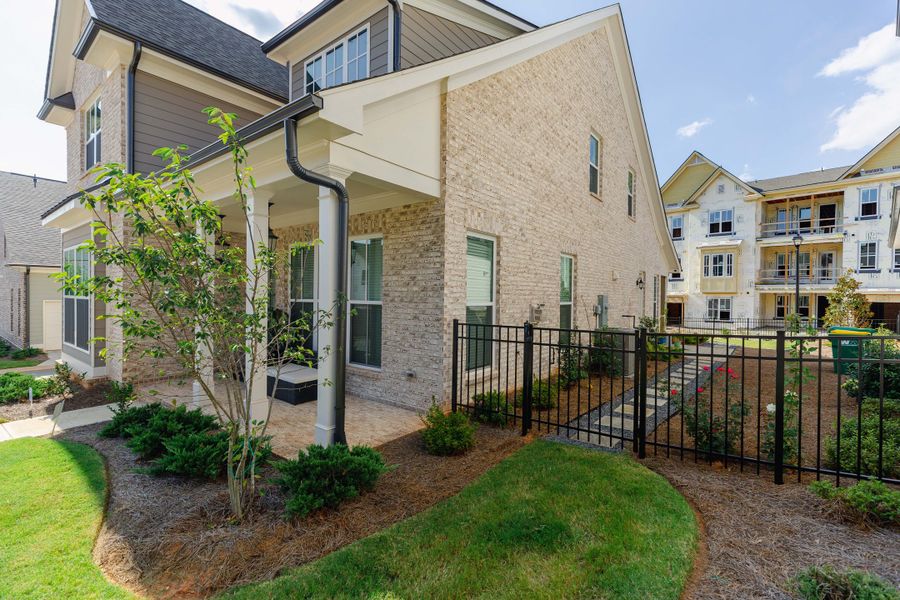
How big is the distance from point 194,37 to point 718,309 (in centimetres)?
3199

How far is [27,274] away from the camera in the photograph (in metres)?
14.6

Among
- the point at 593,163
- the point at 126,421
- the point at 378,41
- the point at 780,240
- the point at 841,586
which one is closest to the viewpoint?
the point at 841,586

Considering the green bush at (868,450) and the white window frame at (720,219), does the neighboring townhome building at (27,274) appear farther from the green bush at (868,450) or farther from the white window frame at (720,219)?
the white window frame at (720,219)

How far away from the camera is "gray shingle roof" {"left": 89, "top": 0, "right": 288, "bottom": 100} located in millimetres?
7545

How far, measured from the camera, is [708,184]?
28219mm

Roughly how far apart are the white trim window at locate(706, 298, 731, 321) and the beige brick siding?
19.7m

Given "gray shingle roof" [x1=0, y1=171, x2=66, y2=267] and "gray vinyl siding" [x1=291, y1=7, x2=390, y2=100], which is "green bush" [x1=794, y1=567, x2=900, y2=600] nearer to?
"gray vinyl siding" [x1=291, y1=7, x2=390, y2=100]

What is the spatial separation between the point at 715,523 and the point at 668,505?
344 millimetres

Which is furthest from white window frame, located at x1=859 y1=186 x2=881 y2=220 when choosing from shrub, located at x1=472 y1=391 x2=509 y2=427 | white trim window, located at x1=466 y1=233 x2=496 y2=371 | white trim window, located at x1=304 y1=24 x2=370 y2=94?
white trim window, located at x1=304 y1=24 x2=370 y2=94

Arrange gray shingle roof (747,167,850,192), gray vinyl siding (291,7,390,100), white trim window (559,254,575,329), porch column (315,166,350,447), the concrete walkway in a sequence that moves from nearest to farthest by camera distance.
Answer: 1. porch column (315,166,350,447)
2. the concrete walkway
3. gray vinyl siding (291,7,390,100)
4. white trim window (559,254,575,329)
5. gray shingle roof (747,167,850,192)

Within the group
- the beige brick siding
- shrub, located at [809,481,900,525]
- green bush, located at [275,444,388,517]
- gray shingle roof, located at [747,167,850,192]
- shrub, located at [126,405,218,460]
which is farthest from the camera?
gray shingle roof, located at [747,167,850,192]

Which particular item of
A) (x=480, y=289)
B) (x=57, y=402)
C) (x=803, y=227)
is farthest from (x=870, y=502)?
(x=803, y=227)

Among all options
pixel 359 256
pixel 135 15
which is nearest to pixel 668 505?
pixel 359 256

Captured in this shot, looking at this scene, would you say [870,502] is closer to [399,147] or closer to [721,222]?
[399,147]
